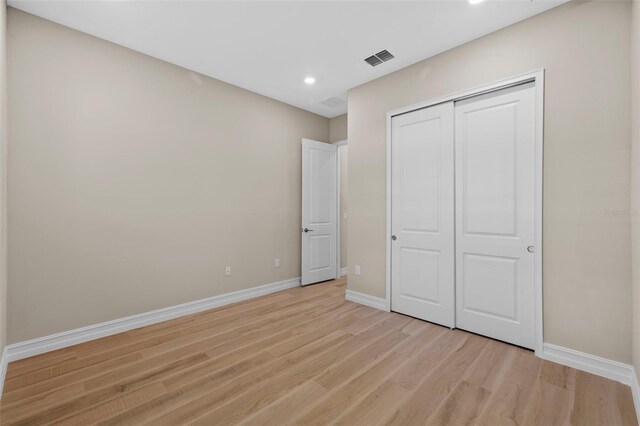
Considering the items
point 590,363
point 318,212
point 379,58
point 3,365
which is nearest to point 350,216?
point 318,212

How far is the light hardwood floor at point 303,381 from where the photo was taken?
5.85 feet

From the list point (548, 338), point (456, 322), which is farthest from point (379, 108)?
point (548, 338)

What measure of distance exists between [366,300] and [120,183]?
3.13 metres

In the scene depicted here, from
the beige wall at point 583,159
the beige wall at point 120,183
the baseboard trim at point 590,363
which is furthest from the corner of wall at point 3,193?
the baseboard trim at point 590,363

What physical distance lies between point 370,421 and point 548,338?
1.76 meters

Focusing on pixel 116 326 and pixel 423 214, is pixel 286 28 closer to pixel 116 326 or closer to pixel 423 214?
pixel 423 214

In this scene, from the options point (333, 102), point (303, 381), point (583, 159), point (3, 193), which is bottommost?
point (303, 381)

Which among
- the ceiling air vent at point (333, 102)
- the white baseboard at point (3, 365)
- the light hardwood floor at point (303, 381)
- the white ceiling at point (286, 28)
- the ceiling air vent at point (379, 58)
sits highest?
the white ceiling at point (286, 28)

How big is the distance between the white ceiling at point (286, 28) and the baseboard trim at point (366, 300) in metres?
2.80

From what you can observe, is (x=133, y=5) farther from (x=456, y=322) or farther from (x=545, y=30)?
(x=456, y=322)

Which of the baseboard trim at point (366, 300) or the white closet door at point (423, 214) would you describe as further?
the baseboard trim at point (366, 300)

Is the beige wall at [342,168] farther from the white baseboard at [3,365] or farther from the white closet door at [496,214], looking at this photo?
the white baseboard at [3,365]

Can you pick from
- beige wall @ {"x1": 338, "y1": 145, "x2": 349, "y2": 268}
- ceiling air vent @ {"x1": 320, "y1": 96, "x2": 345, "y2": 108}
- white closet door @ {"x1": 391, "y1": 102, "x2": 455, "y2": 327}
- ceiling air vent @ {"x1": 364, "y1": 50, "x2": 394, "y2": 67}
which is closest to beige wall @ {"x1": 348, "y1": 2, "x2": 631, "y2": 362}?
white closet door @ {"x1": 391, "y1": 102, "x2": 455, "y2": 327}

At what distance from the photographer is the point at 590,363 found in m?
2.23
